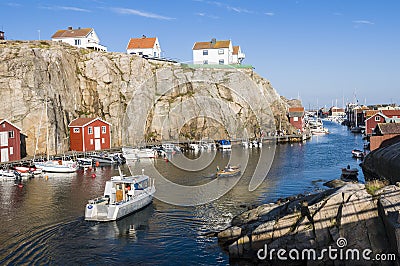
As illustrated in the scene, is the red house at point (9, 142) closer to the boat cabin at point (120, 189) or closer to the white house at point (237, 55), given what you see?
the boat cabin at point (120, 189)

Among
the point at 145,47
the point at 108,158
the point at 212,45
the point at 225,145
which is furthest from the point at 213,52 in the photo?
the point at 108,158

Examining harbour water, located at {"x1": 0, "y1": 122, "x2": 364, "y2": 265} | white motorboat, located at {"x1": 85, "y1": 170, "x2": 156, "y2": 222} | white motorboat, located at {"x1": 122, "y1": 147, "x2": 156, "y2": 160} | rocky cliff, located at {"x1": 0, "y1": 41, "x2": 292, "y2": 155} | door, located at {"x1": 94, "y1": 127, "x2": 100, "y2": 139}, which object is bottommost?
harbour water, located at {"x1": 0, "y1": 122, "x2": 364, "y2": 265}

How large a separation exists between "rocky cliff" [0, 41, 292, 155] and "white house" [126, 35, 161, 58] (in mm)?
8568

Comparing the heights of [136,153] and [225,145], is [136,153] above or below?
below

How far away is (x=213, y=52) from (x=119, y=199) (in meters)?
84.2

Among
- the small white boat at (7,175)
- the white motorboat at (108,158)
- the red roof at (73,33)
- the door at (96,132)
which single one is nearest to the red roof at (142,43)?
the red roof at (73,33)

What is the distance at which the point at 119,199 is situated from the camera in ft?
112

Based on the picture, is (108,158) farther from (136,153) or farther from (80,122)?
(80,122)

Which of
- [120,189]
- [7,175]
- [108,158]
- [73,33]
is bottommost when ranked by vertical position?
[120,189]

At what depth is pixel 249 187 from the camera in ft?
144

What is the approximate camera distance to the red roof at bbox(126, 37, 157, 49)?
105m

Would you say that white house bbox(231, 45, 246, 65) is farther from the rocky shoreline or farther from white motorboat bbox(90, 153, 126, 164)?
the rocky shoreline

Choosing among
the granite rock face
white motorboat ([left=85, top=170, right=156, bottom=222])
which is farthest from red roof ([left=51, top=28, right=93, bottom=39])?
the granite rock face

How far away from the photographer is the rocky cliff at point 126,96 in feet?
226
